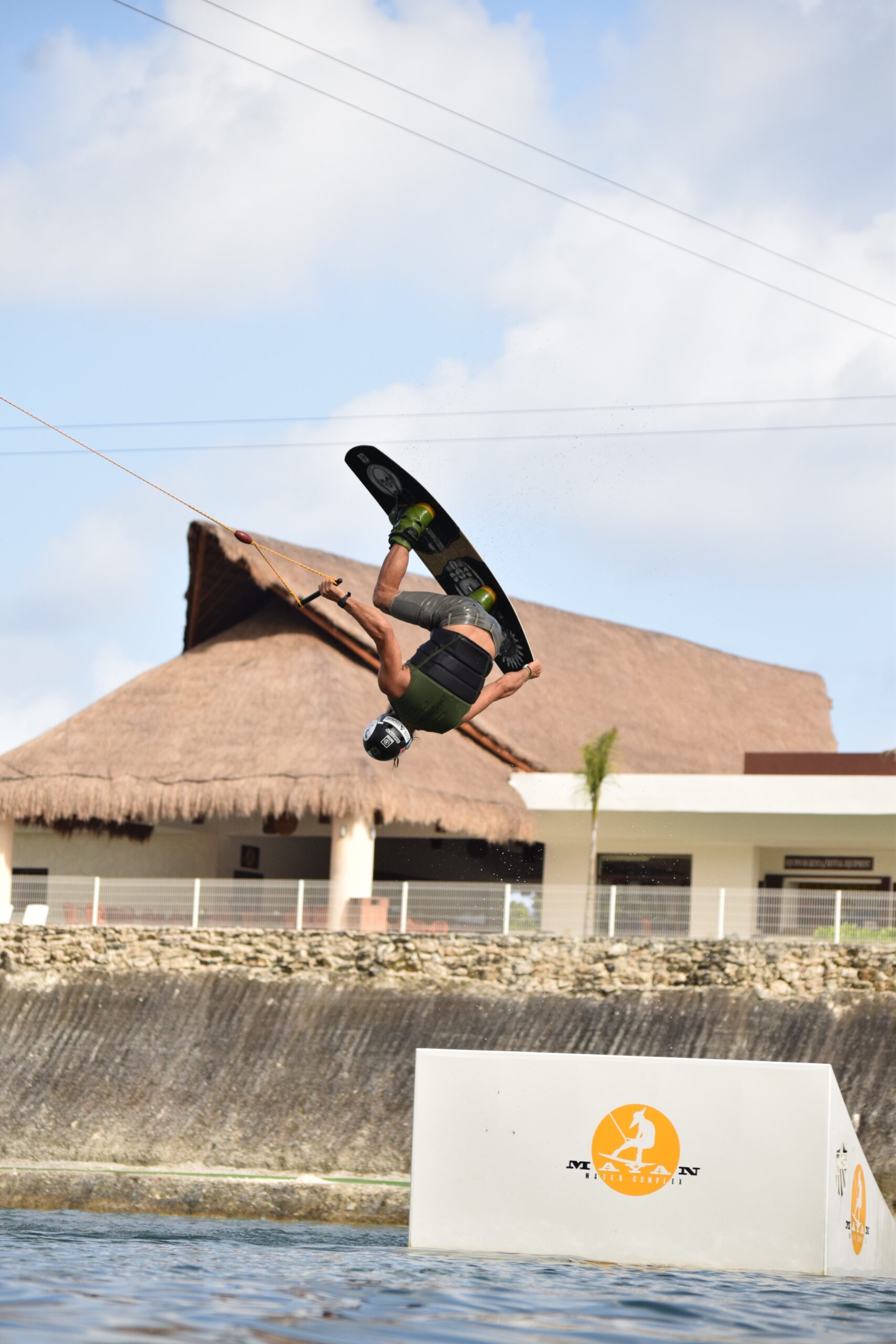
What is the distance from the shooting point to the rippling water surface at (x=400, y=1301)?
357 inches

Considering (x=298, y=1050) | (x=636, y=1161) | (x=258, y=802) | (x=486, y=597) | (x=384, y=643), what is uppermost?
(x=486, y=597)

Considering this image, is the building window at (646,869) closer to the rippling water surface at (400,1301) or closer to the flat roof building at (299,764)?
the flat roof building at (299,764)

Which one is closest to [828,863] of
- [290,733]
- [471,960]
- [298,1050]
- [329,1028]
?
[471,960]

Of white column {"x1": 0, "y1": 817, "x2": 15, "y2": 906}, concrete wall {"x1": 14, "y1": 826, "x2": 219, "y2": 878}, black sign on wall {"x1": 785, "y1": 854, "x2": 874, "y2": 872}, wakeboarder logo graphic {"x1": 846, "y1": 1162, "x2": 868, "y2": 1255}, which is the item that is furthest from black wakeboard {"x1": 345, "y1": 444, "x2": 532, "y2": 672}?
concrete wall {"x1": 14, "y1": 826, "x2": 219, "y2": 878}

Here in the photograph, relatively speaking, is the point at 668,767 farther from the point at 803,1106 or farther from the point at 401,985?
the point at 803,1106

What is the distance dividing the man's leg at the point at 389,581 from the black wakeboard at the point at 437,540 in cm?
49

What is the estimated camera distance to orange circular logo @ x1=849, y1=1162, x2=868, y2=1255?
13273 millimetres

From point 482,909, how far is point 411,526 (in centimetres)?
1602

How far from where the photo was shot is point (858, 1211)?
1361 centimetres

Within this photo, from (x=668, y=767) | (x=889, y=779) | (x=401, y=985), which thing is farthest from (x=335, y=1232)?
(x=668, y=767)

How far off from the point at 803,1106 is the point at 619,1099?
4.54ft

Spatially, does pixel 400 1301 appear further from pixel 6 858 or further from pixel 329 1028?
pixel 6 858

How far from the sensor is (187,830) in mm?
33031

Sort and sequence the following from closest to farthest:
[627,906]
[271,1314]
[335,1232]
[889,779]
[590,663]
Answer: [271,1314] < [335,1232] < [627,906] < [889,779] < [590,663]
